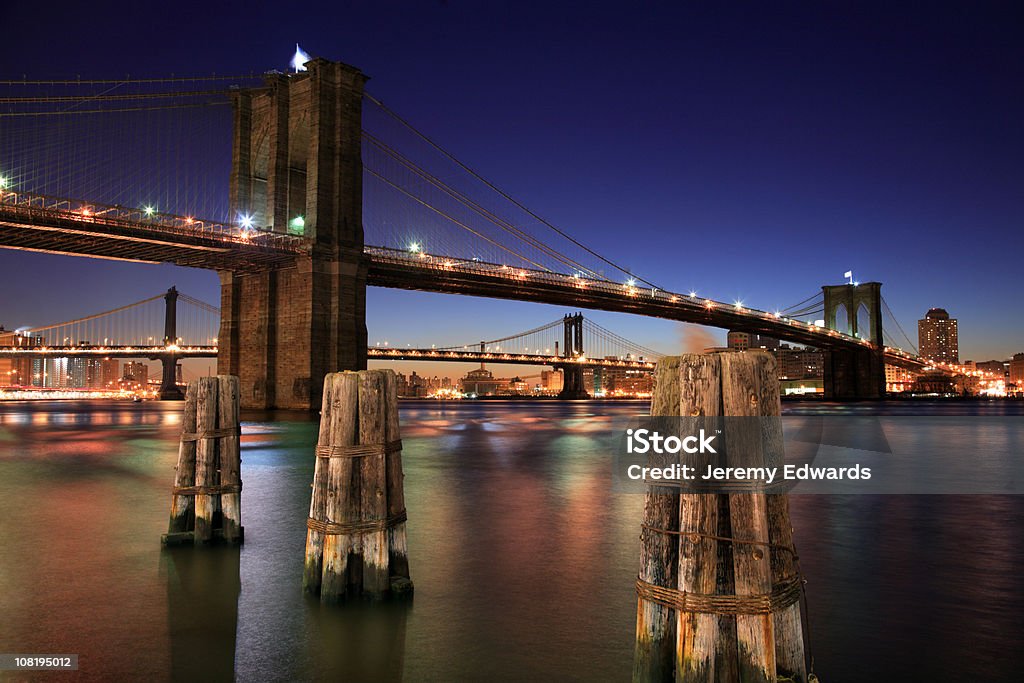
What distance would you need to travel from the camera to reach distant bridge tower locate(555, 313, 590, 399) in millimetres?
124019

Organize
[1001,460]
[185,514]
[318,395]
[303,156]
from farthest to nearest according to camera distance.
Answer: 1. [303,156]
2. [318,395]
3. [1001,460]
4. [185,514]

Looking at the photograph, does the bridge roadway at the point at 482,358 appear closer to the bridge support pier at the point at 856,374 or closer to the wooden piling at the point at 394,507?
the bridge support pier at the point at 856,374

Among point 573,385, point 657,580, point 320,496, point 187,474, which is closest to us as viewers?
point 657,580

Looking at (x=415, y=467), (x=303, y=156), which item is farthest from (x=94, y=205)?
(x=415, y=467)

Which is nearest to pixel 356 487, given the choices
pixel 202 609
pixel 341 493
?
pixel 341 493

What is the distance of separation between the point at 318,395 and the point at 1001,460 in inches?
1294

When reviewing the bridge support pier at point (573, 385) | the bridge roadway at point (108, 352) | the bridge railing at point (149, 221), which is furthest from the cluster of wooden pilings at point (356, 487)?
the bridge support pier at point (573, 385)

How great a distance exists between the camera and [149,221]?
127 ft

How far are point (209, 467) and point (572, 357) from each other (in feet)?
363

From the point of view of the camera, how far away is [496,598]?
612 cm

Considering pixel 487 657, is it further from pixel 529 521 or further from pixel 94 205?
pixel 94 205

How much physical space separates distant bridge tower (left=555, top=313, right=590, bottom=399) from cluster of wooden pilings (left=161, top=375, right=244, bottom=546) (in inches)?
4182

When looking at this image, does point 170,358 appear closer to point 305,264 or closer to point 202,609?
point 305,264

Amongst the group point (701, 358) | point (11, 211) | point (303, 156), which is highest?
point (303, 156)
